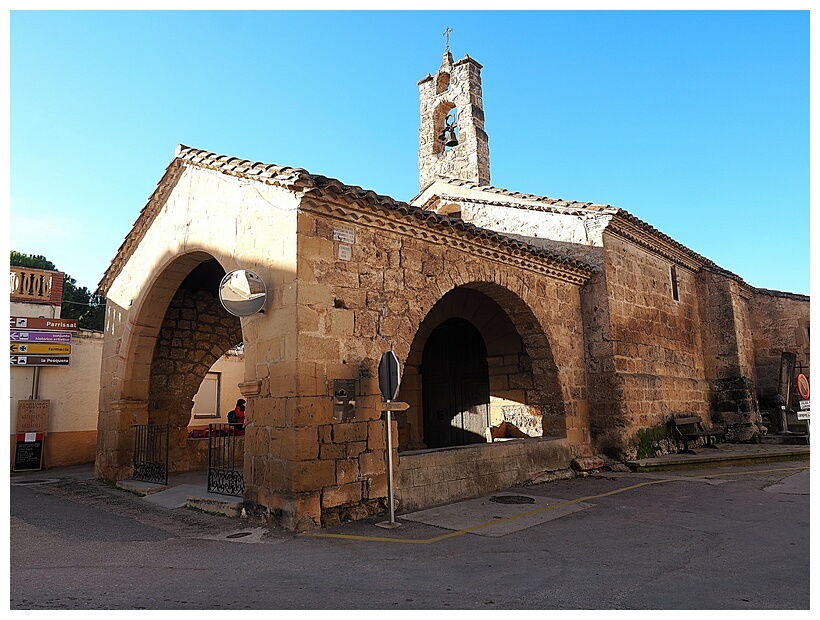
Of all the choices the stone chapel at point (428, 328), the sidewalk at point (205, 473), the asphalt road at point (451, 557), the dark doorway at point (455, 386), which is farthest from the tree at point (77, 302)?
the asphalt road at point (451, 557)

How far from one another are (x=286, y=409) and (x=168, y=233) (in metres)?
4.21

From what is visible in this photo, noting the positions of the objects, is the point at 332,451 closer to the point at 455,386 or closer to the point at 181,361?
the point at 181,361

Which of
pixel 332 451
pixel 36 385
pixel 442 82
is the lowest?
pixel 332 451

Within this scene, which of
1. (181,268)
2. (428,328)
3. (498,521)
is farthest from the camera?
(428,328)

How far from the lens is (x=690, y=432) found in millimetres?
11719

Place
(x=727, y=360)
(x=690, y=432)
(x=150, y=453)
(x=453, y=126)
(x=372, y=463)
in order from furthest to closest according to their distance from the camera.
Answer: (x=453, y=126)
(x=727, y=360)
(x=690, y=432)
(x=150, y=453)
(x=372, y=463)

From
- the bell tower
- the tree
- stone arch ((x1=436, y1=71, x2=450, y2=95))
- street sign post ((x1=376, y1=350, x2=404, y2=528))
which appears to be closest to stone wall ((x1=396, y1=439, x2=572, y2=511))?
street sign post ((x1=376, y1=350, x2=404, y2=528))

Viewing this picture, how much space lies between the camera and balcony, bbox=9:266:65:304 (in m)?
13.2

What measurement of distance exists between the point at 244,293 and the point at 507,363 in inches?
216

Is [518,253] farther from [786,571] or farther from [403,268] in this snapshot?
[786,571]

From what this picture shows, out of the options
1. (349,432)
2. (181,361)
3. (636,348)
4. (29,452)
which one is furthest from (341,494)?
(29,452)

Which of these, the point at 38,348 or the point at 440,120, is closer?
the point at 38,348

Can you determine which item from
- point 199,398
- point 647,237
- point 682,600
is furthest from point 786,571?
point 199,398

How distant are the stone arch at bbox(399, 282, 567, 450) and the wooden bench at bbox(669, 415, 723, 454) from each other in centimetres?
333
